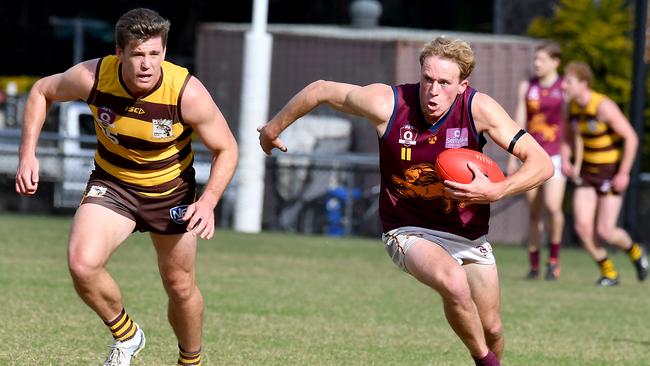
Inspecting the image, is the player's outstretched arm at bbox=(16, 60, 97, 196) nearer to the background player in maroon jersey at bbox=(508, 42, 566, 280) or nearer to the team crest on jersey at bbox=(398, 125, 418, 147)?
the team crest on jersey at bbox=(398, 125, 418, 147)

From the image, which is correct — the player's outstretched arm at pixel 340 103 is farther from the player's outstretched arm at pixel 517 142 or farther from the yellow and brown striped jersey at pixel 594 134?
the yellow and brown striped jersey at pixel 594 134

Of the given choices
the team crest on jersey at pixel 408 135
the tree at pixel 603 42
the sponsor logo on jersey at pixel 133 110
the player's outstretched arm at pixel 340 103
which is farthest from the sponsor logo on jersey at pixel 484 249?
the tree at pixel 603 42

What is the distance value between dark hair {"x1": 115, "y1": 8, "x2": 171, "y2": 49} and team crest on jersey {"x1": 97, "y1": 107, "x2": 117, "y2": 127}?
348 mm

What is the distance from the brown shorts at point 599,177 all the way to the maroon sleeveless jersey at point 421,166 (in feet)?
21.3

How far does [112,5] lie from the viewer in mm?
27547

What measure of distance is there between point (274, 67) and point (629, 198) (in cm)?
580

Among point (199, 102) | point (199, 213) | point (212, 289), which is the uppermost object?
point (199, 102)

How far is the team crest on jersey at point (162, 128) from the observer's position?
20.5ft

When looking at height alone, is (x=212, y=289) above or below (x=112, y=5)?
below

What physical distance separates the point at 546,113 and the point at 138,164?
7075 mm

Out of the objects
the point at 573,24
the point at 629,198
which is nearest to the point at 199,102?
the point at 629,198

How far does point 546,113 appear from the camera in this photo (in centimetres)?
1273

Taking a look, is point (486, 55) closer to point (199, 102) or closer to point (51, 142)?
point (51, 142)

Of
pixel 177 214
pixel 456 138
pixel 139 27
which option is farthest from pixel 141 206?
pixel 456 138
